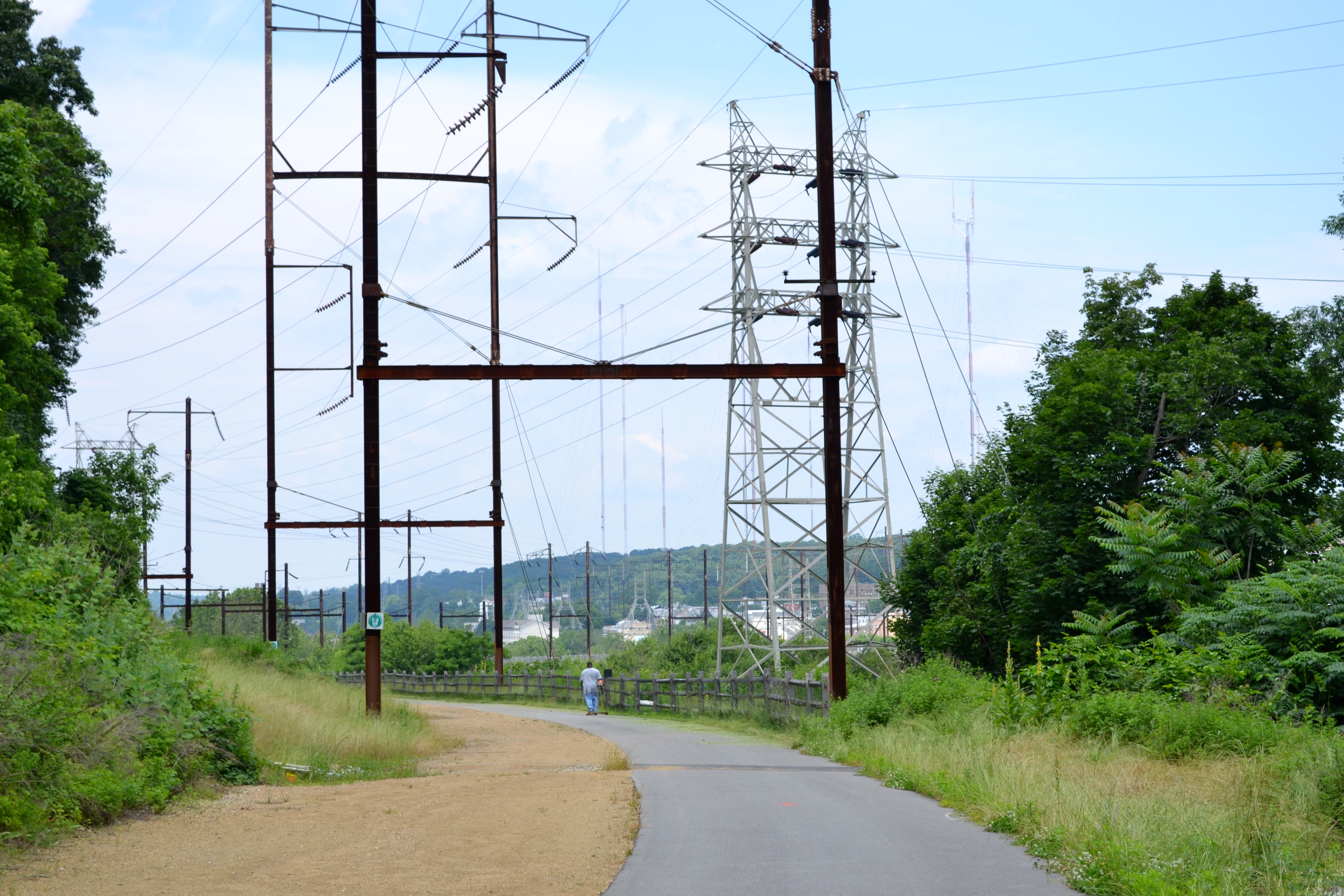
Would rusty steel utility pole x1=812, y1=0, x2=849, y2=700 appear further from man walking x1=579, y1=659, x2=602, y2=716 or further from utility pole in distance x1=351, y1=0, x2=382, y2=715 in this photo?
man walking x1=579, y1=659, x2=602, y2=716

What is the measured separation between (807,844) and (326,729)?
10.5 m

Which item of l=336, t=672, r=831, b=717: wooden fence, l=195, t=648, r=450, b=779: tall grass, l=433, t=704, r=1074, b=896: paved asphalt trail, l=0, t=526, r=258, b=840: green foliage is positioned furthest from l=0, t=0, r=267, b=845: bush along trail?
l=336, t=672, r=831, b=717: wooden fence

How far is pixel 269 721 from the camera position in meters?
17.6

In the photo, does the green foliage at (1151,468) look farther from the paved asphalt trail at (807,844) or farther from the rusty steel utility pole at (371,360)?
the rusty steel utility pole at (371,360)

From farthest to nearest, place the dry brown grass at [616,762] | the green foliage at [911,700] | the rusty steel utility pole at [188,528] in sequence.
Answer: the rusty steel utility pole at [188,528], the green foliage at [911,700], the dry brown grass at [616,762]

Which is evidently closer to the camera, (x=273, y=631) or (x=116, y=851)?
(x=116, y=851)

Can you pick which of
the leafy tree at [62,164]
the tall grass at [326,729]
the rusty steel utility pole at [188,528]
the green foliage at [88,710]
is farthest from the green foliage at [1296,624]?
the rusty steel utility pole at [188,528]

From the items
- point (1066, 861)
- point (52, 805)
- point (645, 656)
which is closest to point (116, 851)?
point (52, 805)

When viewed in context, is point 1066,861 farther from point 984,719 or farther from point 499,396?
point 499,396

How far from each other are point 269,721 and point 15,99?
20722mm

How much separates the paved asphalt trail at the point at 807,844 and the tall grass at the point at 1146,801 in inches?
11.8

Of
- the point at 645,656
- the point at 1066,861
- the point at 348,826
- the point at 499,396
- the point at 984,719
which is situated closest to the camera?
the point at 1066,861

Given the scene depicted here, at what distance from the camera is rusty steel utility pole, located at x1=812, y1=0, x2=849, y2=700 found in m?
21.5

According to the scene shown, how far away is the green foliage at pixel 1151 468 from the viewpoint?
23.9 m
